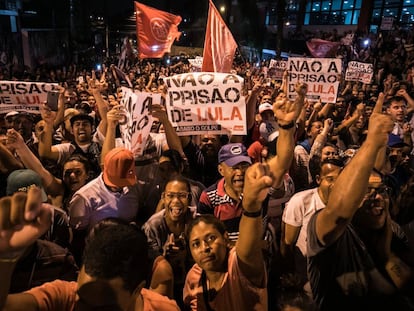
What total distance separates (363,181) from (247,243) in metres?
0.67

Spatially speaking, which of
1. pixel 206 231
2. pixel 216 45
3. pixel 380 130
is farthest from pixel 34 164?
pixel 216 45

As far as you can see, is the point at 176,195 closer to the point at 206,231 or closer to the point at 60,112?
the point at 206,231

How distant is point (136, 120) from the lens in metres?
3.93

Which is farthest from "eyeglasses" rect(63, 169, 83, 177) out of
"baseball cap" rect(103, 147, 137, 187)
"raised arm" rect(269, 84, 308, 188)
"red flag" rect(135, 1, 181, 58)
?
"red flag" rect(135, 1, 181, 58)

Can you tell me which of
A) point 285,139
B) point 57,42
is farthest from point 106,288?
point 57,42

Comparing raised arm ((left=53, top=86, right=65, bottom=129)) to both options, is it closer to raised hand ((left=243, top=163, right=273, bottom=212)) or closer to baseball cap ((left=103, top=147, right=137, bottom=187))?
baseball cap ((left=103, top=147, right=137, bottom=187))

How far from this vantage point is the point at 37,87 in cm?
511

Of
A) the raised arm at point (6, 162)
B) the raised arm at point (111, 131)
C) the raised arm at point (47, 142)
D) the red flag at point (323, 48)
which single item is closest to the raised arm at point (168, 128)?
the raised arm at point (111, 131)

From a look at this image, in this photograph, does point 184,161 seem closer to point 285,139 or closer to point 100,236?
point 285,139

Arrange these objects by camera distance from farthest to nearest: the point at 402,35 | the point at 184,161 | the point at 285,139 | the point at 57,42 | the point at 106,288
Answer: the point at 57,42, the point at 402,35, the point at 184,161, the point at 285,139, the point at 106,288

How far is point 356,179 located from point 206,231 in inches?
35.0

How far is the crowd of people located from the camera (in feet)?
5.50

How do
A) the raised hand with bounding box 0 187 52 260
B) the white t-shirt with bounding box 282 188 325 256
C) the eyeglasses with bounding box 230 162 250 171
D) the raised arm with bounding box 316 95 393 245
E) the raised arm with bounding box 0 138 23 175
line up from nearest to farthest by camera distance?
the raised hand with bounding box 0 187 52 260 < the raised arm with bounding box 316 95 393 245 < the white t-shirt with bounding box 282 188 325 256 < the eyeglasses with bounding box 230 162 250 171 < the raised arm with bounding box 0 138 23 175

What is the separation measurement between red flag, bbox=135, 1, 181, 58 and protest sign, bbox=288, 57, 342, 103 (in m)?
3.12
